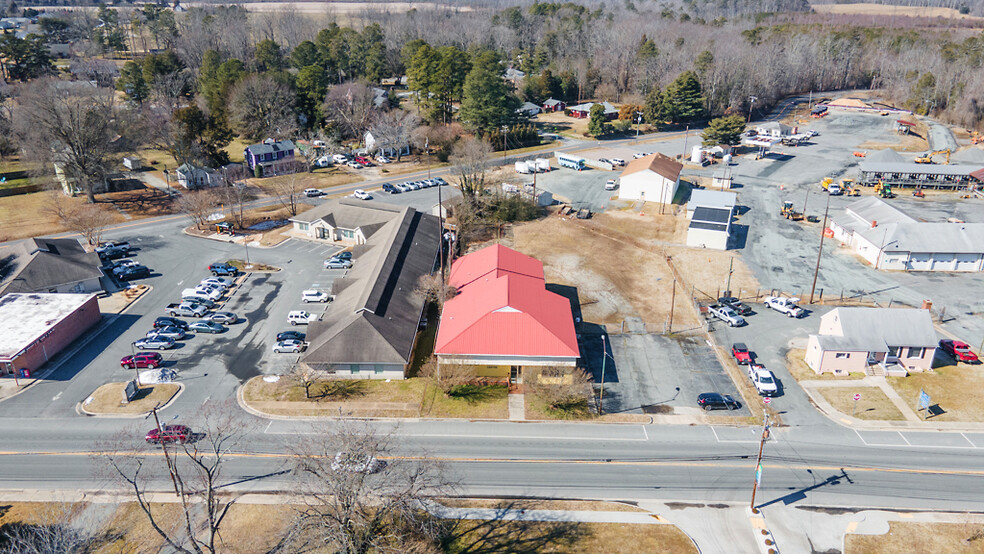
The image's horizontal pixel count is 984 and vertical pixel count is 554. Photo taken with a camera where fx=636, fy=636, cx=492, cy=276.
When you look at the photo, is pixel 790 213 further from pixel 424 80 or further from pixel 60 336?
pixel 60 336

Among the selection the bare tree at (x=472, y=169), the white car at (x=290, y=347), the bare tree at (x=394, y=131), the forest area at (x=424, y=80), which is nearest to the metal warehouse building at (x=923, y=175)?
the forest area at (x=424, y=80)

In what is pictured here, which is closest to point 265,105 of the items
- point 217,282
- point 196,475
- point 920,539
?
point 217,282

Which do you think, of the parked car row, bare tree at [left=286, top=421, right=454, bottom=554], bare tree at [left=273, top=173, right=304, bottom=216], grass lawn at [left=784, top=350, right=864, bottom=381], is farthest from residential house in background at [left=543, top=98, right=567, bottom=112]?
bare tree at [left=286, top=421, right=454, bottom=554]

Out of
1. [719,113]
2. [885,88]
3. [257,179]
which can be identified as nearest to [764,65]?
[719,113]

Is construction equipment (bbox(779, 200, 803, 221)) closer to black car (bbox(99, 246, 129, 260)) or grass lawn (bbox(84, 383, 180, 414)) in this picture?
grass lawn (bbox(84, 383, 180, 414))

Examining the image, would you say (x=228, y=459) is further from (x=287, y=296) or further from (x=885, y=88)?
(x=885, y=88)

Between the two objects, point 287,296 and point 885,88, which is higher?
point 885,88

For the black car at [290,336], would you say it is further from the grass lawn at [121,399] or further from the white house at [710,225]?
the white house at [710,225]
